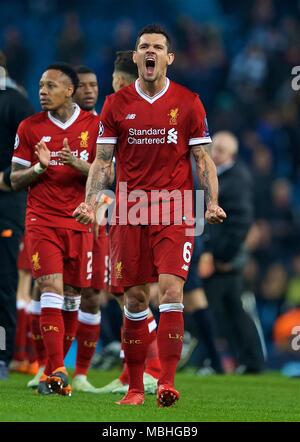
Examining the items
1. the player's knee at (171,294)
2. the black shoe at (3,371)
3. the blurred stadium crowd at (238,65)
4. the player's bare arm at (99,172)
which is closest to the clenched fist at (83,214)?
the player's bare arm at (99,172)

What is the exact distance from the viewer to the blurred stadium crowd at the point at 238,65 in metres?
16.0

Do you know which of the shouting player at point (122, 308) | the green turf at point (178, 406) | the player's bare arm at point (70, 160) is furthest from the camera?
the shouting player at point (122, 308)

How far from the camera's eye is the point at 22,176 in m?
8.20

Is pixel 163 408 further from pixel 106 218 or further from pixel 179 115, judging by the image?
pixel 106 218

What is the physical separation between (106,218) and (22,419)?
3.15 meters

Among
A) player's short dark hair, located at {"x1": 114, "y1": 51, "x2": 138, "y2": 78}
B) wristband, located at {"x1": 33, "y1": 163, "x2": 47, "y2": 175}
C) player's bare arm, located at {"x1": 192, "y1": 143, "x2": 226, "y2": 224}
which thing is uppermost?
player's short dark hair, located at {"x1": 114, "y1": 51, "x2": 138, "y2": 78}

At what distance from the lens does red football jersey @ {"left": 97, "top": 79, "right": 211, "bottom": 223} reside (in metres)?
7.32

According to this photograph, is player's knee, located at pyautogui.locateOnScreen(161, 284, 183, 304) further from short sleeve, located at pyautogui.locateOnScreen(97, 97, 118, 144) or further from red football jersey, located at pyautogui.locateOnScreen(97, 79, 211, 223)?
short sleeve, located at pyautogui.locateOnScreen(97, 97, 118, 144)

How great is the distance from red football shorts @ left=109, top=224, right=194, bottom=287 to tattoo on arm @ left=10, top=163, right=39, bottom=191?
1.01 meters

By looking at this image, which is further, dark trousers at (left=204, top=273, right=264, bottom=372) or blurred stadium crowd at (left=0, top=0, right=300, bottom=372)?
blurred stadium crowd at (left=0, top=0, right=300, bottom=372)

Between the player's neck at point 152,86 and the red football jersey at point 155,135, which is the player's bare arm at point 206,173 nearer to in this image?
the red football jersey at point 155,135

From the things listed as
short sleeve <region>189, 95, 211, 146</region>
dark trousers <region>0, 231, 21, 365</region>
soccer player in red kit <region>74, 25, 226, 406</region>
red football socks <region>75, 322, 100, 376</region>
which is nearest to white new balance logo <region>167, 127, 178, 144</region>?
soccer player in red kit <region>74, 25, 226, 406</region>
